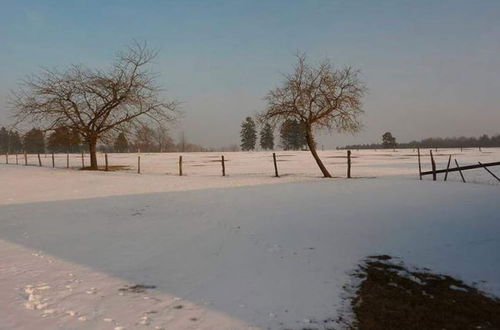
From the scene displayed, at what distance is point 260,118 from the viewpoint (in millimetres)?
25547

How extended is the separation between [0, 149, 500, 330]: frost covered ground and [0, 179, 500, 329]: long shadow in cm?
3

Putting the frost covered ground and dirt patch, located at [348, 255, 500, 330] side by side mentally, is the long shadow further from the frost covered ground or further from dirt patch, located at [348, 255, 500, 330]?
dirt patch, located at [348, 255, 500, 330]

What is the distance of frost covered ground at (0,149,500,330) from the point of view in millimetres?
4980

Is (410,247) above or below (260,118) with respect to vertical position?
below

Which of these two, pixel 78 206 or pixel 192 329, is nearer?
pixel 192 329

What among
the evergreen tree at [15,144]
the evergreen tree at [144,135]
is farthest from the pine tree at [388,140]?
the evergreen tree at [15,144]

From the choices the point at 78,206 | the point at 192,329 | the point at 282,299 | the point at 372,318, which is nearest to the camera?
the point at 192,329

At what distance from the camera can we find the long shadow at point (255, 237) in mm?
5781

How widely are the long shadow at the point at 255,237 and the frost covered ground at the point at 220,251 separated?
0.10ft

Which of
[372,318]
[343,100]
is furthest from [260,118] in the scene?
[372,318]

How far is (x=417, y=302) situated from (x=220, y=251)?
3.83 m

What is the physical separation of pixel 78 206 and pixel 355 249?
9.61 metres

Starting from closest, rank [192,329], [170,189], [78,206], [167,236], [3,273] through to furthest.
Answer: [192,329] → [3,273] → [167,236] → [78,206] → [170,189]

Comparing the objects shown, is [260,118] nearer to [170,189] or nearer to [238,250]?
[170,189]
